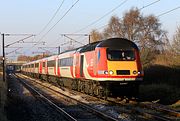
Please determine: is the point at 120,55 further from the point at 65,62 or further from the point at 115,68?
the point at 65,62

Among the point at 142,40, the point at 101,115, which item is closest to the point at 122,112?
the point at 101,115

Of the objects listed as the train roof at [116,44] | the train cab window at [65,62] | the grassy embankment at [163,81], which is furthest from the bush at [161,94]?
the train cab window at [65,62]

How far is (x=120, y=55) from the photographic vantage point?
20.6 meters

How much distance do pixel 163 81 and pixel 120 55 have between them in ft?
35.4

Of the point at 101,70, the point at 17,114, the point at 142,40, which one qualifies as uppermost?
the point at 142,40

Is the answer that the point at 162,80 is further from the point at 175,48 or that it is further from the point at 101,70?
the point at 101,70

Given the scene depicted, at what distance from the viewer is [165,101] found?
21.1 m

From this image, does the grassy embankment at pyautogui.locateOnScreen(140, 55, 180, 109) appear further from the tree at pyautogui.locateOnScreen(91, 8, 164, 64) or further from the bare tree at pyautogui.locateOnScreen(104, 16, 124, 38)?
the bare tree at pyautogui.locateOnScreen(104, 16, 124, 38)

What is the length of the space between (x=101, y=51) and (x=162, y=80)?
11552mm

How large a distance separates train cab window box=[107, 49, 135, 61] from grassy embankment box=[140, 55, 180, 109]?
312 centimetres

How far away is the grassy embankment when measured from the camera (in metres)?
23.3

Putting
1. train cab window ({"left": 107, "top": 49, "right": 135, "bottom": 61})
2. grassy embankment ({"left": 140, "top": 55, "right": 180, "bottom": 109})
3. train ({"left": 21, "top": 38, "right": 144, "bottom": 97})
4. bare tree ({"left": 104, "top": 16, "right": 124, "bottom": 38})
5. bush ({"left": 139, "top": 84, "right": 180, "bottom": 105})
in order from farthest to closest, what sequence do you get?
bare tree ({"left": 104, "top": 16, "right": 124, "bottom": 38}) < grassy embankment ({"left": 140, "top": 55, "right": 180, "bottom": 109}) < bush ({"left": 139, "top": 84, "right": 180, "bottom": 105}) < train cab window ({"left": 107, "top": 49, "right": 135, "bottom": 61}) < train ({"left": 21, "top": 38, "right": 144, "bottom": 97})

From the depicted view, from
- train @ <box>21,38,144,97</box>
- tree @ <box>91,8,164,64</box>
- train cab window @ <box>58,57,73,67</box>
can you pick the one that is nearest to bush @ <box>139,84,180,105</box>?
train @ <box>21,38,144,97</box>

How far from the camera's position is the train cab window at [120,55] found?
805 inches
